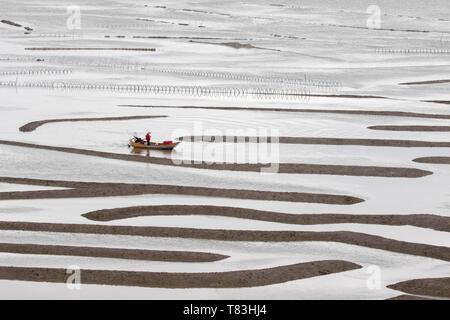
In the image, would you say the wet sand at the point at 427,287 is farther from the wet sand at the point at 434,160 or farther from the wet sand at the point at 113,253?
the wet sand at the point at 434,160

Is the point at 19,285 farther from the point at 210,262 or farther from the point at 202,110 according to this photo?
the point at 202,110

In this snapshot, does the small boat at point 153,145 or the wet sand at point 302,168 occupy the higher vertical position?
the small boat at point 153,145

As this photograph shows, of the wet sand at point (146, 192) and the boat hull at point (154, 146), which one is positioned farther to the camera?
the boat hull at point (154, 146)

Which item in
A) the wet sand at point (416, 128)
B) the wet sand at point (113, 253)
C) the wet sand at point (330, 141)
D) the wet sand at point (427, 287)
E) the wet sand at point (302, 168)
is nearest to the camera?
the wet sand at point (427, 287)

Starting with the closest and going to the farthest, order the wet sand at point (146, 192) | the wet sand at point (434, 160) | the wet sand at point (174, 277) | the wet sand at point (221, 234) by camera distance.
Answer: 1. the wet sand at point (174, 277)
2. the wet sand at point (221, 234)
3. the wet sand at point (146, 192)
4. the wet sand at point (434, 160)

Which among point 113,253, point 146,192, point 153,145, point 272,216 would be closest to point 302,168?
point 153,145

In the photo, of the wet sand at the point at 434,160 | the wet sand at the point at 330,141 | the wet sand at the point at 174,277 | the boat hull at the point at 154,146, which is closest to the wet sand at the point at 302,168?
the boat hull at the point at 154,146
